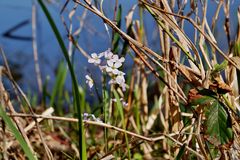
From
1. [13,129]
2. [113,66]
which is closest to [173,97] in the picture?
[113,66]

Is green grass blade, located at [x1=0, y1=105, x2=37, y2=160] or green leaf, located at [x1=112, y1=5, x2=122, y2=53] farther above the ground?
green leaf, located at [x1=112, y1=5, x2=122, y2=53]

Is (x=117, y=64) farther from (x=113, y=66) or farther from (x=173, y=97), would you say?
(x=173, y=97)

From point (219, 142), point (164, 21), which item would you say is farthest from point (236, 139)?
point (164, 21)

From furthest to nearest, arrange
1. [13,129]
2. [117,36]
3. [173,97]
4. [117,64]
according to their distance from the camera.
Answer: [117,36] → [173,97] → [117,64] → [13,129]

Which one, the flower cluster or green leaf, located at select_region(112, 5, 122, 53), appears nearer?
the flower cluster

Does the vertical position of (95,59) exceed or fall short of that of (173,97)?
it exceeds it

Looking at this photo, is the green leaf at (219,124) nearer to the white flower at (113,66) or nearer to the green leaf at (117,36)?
the white flower at (113,66)

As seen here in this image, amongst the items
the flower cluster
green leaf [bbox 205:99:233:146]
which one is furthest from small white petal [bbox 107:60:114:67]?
green leaf [bbox 205:99:233:146]

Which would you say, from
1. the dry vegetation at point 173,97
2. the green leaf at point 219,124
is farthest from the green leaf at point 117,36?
the green leaf at point 219,124

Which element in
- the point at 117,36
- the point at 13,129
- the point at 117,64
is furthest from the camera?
the point at 117,36

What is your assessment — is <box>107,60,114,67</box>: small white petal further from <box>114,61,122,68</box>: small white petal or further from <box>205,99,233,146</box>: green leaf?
<box>205,99,233,146</box>: green leaf

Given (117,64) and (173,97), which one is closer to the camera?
(117,64)
